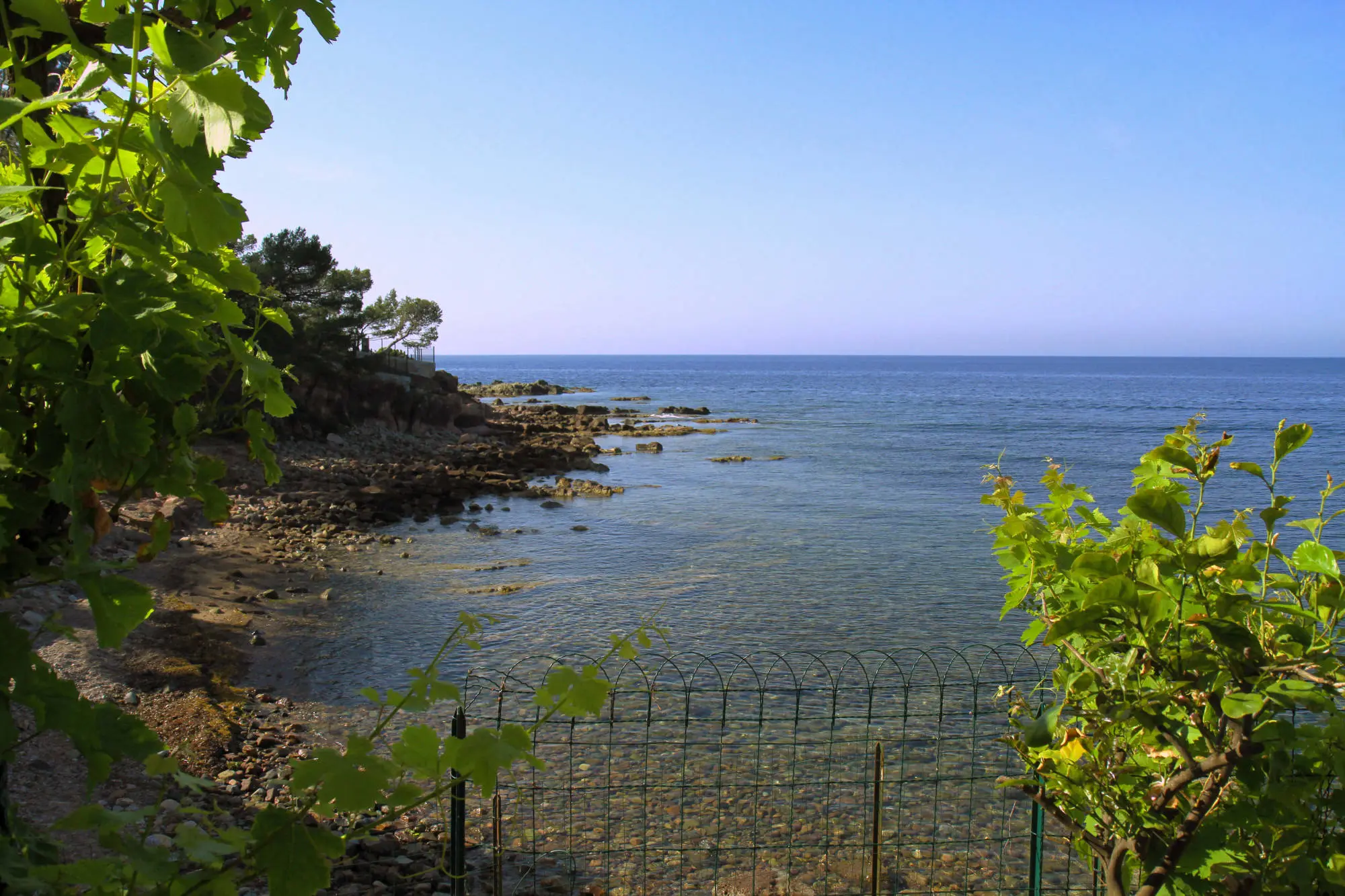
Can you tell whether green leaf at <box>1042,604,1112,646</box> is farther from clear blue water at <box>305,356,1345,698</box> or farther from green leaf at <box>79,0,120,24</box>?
green leaf at <box>79,0,120,24</box>

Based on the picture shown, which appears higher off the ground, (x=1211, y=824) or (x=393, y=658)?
(x=1211, y=824)

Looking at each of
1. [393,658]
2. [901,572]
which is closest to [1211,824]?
[393,658]

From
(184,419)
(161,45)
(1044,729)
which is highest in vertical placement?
(161,45)

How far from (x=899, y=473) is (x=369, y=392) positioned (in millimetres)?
22103

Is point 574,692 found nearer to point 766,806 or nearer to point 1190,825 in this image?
point 1190,825

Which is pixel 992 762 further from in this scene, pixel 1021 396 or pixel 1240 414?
pixel 1021 396

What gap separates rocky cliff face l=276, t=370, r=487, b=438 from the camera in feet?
108

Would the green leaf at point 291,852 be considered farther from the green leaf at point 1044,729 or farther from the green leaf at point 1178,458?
the green leaf at point 1178,458

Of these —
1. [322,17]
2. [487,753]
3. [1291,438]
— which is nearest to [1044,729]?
[1291,438]

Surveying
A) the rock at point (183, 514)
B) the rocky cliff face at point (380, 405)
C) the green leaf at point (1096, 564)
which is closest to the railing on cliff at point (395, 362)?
the rocky cliff face at point (380, 405)

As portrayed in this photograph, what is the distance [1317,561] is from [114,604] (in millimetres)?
2579

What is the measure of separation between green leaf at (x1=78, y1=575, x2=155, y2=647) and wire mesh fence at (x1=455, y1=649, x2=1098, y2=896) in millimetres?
3892

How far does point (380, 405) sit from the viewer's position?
3831cm

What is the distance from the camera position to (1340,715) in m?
2.29
